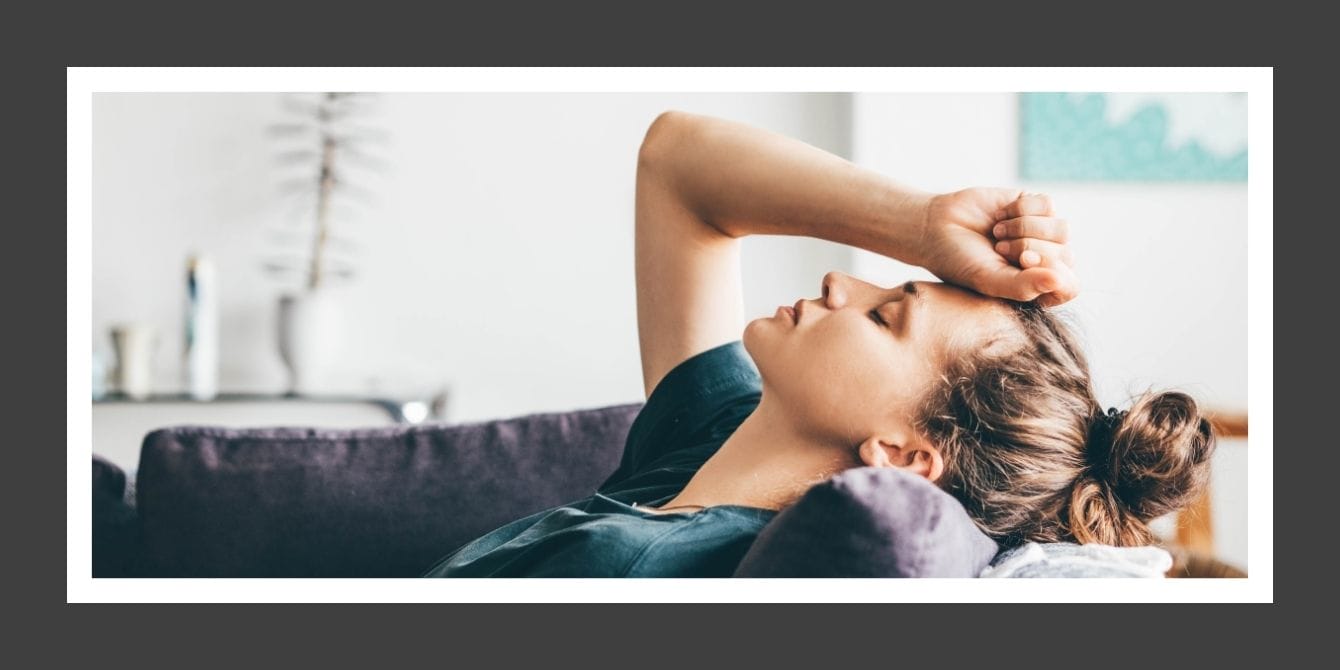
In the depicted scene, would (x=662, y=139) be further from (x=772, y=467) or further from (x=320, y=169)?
(x=320, y=169)

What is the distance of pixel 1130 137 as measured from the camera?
2.94 meters

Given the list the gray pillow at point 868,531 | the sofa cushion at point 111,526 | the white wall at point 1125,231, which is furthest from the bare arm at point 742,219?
the white wall at point 1125,231

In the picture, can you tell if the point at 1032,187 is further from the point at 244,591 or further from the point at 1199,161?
the point at 244,591

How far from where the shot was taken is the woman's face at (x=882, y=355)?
1054 mm

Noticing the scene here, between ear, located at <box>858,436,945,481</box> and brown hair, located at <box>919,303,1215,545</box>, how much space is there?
0.04 ft

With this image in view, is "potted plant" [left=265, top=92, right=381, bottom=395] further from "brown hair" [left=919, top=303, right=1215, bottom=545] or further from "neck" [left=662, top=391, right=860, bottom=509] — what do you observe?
"brown hair" [left=919, top=303, right=1215, bottom=545]

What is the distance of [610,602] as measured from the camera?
2.93 feet

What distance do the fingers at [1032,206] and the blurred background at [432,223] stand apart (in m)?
1.93

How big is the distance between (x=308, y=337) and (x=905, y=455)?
7.08 ft

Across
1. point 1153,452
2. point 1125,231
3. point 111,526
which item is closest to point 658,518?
point 1153,452

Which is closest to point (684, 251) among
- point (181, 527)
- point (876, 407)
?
point (876, 407)

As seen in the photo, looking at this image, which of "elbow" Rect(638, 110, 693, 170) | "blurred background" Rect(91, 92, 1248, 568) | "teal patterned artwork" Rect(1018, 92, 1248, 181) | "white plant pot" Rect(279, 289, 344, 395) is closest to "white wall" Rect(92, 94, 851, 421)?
"blurred background" Rect(91, 92, 1248, 568)

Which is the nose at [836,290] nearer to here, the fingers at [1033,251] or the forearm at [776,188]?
the forearm at [776,188]

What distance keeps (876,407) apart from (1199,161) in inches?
91.5
